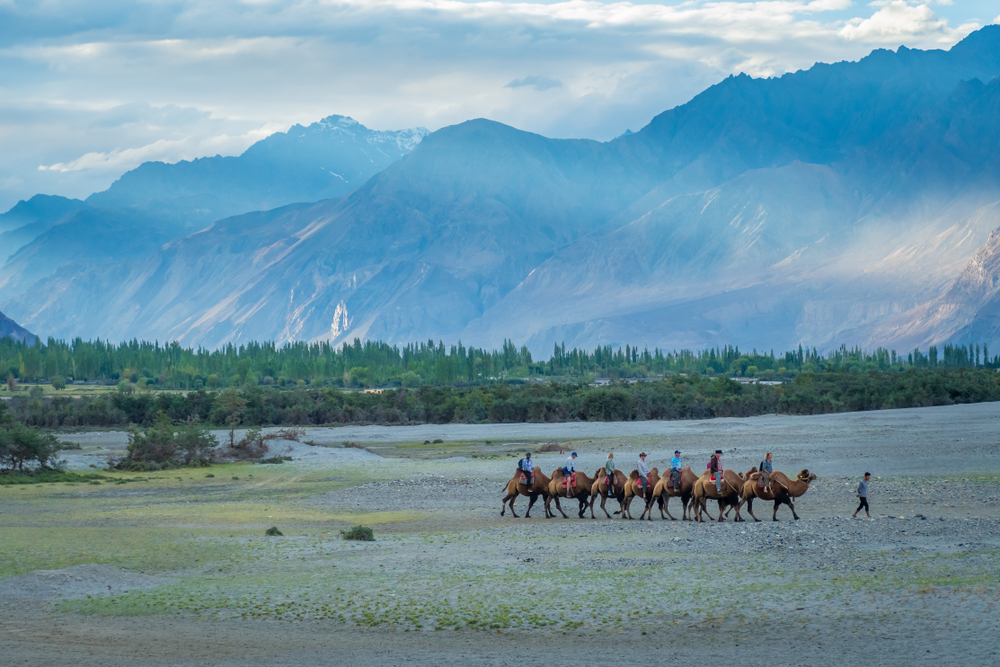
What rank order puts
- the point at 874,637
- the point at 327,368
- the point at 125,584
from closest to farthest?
the point at 874,637 → the point at 125,584 → the point at 327,368

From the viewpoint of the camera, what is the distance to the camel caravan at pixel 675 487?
82.8 ft

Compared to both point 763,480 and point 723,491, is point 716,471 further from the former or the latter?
point 763,480

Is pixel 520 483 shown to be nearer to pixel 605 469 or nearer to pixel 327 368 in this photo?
pixel 605 469

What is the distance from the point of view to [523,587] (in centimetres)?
1792

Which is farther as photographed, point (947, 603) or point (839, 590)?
point (839, 590)

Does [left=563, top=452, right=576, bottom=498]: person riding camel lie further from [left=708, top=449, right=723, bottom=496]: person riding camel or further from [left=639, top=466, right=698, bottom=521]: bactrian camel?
[left=708, top=449, right=723, bottom=496]: person riding camel

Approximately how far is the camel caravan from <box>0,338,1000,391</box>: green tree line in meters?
114

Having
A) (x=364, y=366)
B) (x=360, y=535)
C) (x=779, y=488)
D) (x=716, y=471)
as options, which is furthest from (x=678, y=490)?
(x=364, y=366)

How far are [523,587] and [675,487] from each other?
9088mm

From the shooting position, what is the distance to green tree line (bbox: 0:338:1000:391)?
148m

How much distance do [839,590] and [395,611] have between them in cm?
665

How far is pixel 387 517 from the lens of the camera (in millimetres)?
28922

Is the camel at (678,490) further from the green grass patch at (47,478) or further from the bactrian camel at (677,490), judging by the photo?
the green grass patch at (47,478)

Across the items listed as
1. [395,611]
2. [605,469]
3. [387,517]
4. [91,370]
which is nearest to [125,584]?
[395,611]
